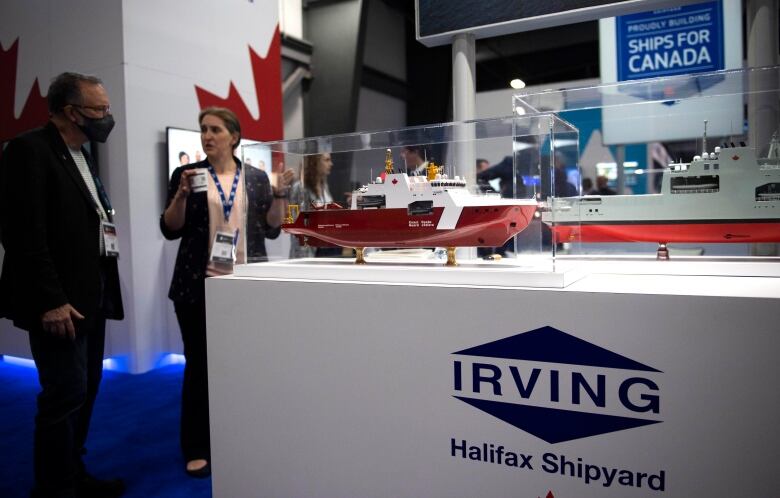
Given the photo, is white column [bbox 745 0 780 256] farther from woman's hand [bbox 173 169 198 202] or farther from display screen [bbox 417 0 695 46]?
woman's hand [bbox 173 169 198 202]

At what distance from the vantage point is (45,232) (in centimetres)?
269

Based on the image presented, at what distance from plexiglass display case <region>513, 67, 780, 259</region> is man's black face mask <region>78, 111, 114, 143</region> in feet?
7.05

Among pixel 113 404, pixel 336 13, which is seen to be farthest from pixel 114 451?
pixel 336 13

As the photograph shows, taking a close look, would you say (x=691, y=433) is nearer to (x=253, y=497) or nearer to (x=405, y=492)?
(x=405, y=492)

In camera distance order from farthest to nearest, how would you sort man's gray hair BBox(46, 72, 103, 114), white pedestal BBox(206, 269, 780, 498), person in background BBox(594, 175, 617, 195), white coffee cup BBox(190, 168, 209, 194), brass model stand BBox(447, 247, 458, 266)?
1. person in background BBox(594, 175, 617, 195)
2. white coffee cup BBox(190, 168, 209, 194)
3. man's gray hair BBox(46, 72, 103, 114)
4. brass model stand BBox(447, 247, 458, 266)
5. white pedestal BBox(206, 269, 780, 498)

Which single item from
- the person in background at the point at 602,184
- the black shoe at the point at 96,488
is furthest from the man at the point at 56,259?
the person in background at the point at 602,184

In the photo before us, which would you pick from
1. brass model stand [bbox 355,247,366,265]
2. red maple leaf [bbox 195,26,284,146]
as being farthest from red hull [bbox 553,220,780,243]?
red maple leaf [bbox 195,26,284,146]

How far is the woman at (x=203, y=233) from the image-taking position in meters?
3.25

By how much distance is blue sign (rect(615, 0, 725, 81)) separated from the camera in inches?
192

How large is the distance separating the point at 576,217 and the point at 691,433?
60.5 inches

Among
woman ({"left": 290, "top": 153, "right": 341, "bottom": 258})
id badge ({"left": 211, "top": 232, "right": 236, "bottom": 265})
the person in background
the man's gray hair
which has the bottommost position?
id badge ({"left": 211, "top": 232, "right": 236, "bottom": 265})

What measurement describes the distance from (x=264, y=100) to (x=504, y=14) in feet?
14.5

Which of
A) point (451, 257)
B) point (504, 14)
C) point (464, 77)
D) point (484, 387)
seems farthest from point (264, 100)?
point (484, 387)

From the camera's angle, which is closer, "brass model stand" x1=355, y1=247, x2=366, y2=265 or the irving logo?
the irving logo
